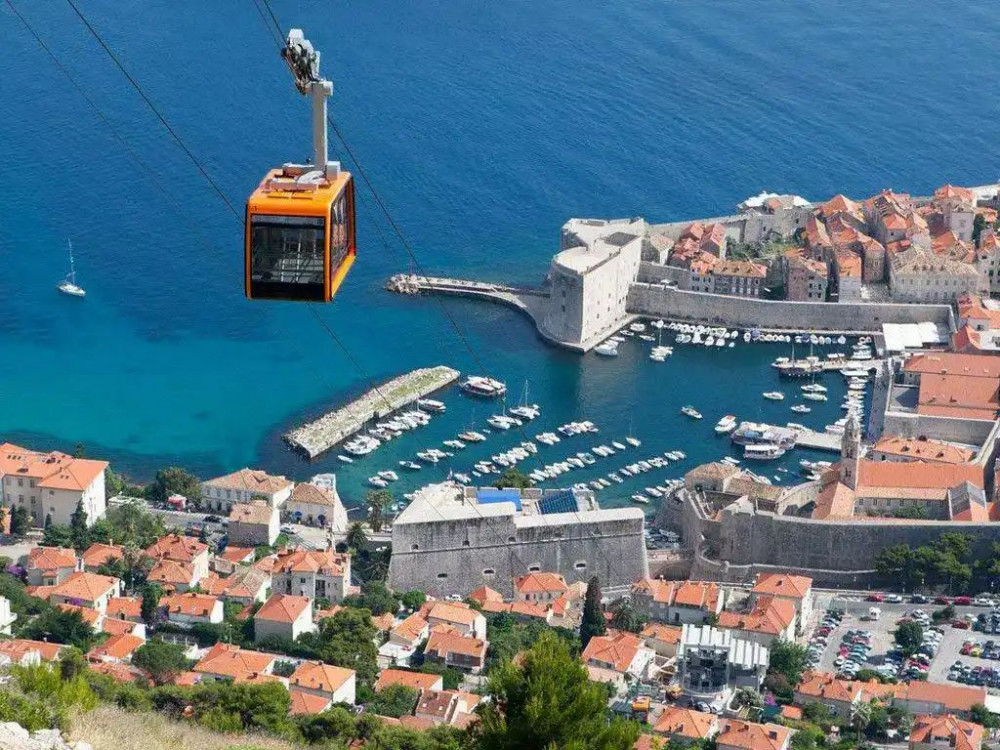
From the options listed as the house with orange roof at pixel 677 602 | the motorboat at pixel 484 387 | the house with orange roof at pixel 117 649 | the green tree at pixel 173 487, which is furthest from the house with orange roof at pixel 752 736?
the motorboat at pixel 484 387

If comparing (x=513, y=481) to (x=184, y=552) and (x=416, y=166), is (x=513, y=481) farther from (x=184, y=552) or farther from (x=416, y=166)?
(x=416, y=166)

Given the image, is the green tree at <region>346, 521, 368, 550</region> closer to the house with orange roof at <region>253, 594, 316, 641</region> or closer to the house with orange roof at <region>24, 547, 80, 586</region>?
the house with orange roof at <region>253, 594, 316, 641</region>

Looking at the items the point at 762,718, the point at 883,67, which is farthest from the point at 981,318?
the point at 883,67

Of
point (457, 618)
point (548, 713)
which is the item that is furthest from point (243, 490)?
point (548, 713)

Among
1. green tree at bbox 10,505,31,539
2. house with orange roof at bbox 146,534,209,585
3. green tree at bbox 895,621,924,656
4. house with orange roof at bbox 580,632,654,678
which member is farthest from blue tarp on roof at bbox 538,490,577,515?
green tree at bbox 10,505,31,539

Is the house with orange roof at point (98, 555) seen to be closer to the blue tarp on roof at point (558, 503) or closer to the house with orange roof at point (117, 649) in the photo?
the house with orange roof at point (117, 649)

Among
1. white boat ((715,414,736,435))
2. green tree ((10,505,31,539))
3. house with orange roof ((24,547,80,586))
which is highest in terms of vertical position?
white boat ((715,414,736,435))

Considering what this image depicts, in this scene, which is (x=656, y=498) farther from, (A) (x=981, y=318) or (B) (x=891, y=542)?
(A) (x=981, y=318)
